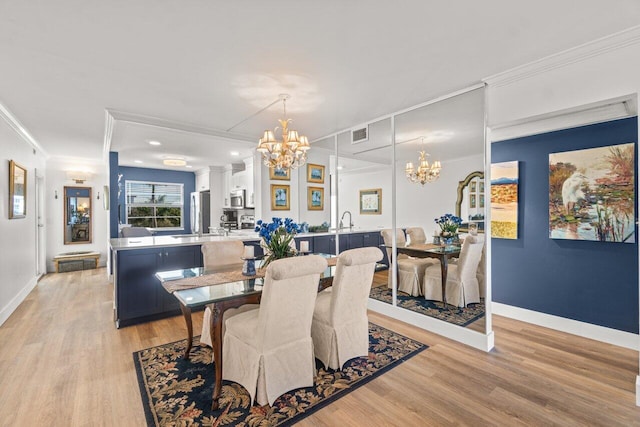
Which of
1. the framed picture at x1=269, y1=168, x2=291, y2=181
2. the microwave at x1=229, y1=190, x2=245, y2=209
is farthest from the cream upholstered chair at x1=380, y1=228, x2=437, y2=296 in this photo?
the microwave at x1=229, y1=190, x2=245, y2=209

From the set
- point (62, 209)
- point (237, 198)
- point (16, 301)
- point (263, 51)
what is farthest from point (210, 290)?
point (62, 209)

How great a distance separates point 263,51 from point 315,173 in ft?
10.9

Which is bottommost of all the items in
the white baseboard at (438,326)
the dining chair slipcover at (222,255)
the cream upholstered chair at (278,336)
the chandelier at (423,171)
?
the white baseboard at (438,326)

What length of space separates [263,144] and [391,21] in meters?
1.75

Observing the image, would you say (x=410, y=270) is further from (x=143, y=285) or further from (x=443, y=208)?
(x=143, y=285)

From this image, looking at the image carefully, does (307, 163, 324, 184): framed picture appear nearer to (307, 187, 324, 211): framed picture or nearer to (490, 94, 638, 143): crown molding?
(307, 187, 324, 211): framed picture

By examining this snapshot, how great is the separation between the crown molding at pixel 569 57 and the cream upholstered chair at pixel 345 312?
1.95m

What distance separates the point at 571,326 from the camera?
307 cm

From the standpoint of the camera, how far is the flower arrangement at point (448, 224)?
3.21m

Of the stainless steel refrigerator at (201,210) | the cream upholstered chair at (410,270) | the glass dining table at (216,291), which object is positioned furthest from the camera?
the stainless steel refrigerator at (201,210)

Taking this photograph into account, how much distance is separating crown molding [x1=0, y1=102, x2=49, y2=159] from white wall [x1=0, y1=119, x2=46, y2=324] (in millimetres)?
59

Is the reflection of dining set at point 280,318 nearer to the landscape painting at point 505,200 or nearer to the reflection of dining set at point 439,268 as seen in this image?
the reflection of dining set at point 439,268

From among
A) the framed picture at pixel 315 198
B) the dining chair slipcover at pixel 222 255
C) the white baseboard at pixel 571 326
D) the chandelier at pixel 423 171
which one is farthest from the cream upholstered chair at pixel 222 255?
the white baseboard at pixel 571 326

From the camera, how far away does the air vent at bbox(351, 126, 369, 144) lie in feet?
13.9
